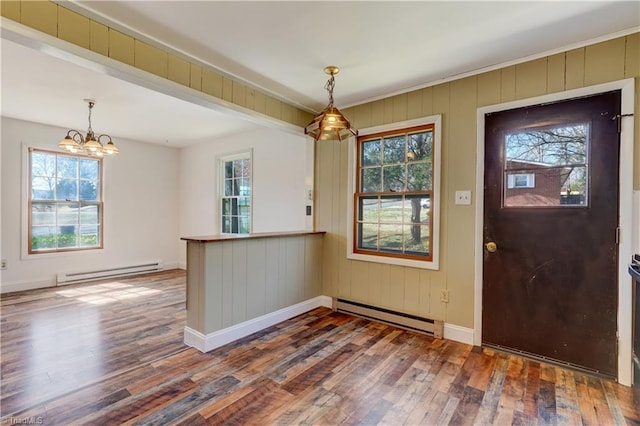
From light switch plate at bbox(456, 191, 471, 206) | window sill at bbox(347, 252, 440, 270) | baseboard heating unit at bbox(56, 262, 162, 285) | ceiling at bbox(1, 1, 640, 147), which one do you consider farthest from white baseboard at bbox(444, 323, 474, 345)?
baseboard heating unit at bbox(56, 262, 162, 285)

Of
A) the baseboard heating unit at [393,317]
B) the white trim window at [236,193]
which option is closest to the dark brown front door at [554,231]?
the baseboard heating unit at [393,317]

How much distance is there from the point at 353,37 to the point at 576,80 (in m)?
1.75

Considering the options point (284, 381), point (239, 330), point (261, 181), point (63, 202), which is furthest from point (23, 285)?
point (284, 381)

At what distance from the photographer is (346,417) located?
1802 millimetres

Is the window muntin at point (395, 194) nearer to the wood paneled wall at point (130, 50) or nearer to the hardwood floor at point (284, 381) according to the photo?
the hardwood floor at point (284, 381)

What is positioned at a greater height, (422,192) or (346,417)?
(422,192)

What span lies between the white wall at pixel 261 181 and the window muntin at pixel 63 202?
59.4 inches

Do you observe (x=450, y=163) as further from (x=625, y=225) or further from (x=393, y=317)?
(x=393, y=317)

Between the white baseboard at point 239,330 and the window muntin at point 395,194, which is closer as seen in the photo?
the white baseboard at point 239,330

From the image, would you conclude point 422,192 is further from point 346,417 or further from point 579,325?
point 346,417

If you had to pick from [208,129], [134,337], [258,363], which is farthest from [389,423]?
[208,129]

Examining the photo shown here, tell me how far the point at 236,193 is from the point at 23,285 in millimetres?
3403

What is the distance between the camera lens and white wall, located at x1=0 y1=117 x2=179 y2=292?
442 centimetres

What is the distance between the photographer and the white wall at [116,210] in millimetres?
4418
